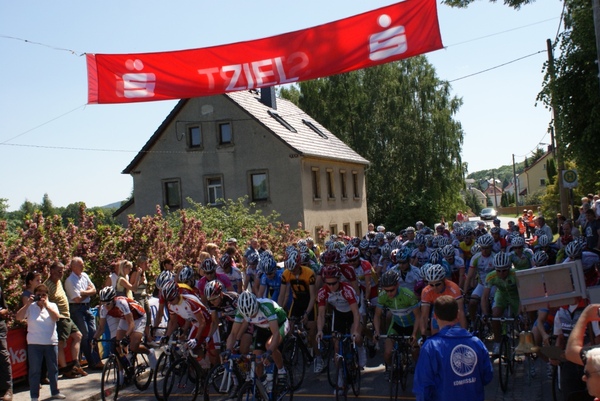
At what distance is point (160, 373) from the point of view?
10.2 m

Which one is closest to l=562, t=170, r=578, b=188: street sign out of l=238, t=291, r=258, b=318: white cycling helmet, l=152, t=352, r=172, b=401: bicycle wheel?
l=152, t=352, r=172, b=401: bicycle wheel

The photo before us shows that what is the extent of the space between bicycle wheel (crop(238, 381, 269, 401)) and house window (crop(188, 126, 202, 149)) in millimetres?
31110

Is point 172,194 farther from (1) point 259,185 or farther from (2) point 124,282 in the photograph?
(2) point 124,282

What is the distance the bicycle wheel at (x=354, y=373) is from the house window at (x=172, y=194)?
97.9ft

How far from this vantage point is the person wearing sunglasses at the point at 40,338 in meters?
10.2

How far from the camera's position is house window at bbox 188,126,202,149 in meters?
38.6

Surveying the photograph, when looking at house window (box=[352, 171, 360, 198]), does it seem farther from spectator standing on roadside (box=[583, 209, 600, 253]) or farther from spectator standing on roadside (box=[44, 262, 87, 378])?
spectator standing on roadside (box=[44, 262, 87, 378])

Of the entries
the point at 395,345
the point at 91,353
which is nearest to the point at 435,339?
the point at 395,345

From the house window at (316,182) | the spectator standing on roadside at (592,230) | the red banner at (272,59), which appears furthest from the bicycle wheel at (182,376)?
the house window at (316,182)

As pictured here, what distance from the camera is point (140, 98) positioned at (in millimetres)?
11125

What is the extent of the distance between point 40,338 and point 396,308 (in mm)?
5154

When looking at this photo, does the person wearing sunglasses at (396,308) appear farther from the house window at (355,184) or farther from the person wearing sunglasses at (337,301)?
the house window at (355,184)

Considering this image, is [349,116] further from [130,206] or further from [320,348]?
[320,348]

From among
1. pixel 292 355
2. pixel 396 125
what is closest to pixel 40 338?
pixel 292 355
